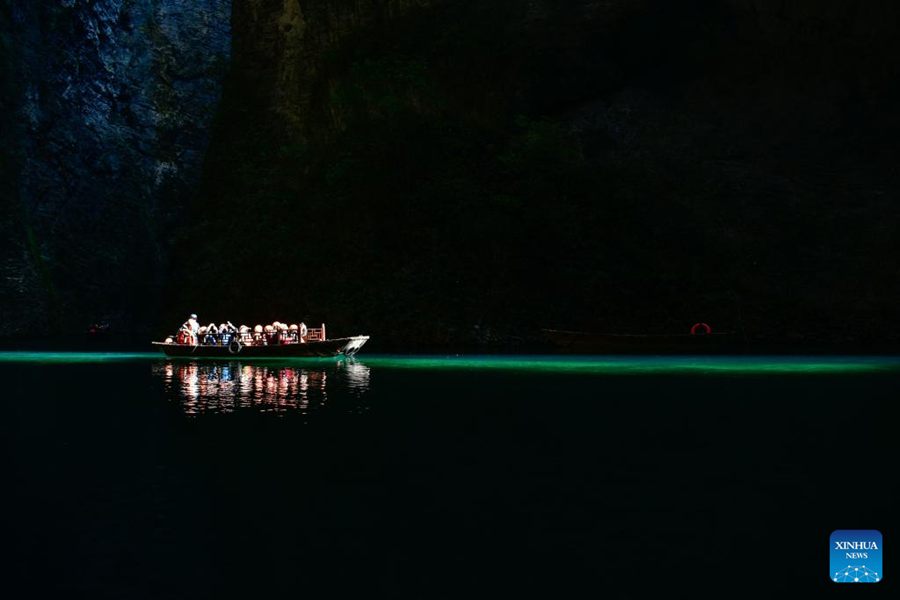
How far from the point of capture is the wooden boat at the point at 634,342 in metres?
54.0

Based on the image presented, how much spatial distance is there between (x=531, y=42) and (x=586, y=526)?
66357 mm

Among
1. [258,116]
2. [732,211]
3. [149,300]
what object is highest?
[258,116]

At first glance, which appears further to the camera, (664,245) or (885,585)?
(664,245)

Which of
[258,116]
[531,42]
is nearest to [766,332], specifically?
[531,42]

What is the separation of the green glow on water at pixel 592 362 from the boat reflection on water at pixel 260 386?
266cm

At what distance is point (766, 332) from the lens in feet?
201

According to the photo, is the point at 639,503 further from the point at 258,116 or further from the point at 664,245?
the point at 258,116

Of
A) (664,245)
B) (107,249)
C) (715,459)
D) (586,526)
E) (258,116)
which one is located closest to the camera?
(586,526)

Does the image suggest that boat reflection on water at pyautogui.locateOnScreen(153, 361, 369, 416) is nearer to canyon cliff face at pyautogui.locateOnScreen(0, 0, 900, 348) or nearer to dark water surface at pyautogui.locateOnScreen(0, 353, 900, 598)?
dark water surface at pyautogui.locateOnScreen(0, 353, 900, 598)

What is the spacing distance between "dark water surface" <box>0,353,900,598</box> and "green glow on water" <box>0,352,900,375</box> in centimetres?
1018

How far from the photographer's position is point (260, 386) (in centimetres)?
3231

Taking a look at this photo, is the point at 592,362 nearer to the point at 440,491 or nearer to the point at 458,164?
the point at 458,164

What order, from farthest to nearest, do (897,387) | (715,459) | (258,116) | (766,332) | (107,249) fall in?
1. (258,116)
2. (107,249)
3. (766,332)
4. (897,387)
5. (715,459)

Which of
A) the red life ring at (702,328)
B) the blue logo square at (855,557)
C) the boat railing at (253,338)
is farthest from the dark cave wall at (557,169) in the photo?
the blue logo square at (855,557)
